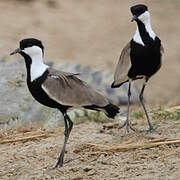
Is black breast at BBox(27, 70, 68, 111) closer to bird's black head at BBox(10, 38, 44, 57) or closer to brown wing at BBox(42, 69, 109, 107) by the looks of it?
brown wing at BBox(42, 69, 109, 107)

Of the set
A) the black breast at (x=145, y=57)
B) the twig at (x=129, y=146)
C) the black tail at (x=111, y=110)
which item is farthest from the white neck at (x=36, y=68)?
the black breast at (x=145, y=57)

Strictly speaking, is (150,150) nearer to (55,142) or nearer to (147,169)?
(147,169)

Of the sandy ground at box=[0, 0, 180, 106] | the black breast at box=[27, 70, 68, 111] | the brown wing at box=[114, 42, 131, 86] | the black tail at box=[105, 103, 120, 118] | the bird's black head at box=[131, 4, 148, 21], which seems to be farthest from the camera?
the sandy ground at box=[0, 0, 180, 106]

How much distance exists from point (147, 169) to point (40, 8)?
10.6m

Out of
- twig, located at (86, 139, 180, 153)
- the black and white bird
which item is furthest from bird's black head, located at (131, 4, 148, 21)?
twig, located at (86, 139, 180, 153)

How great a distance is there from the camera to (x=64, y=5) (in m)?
16.7

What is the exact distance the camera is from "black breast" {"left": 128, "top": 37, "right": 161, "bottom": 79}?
7254 mm

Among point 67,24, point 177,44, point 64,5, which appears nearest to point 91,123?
point 177,44

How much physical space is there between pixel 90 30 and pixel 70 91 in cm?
881

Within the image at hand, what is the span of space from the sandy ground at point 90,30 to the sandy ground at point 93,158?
4500 millimetres

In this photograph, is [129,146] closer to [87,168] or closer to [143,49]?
[87,168]

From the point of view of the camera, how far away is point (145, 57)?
7.27 metres

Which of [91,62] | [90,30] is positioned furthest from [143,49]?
[90,30]

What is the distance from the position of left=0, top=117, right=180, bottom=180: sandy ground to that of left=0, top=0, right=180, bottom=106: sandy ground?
450 centimetres
